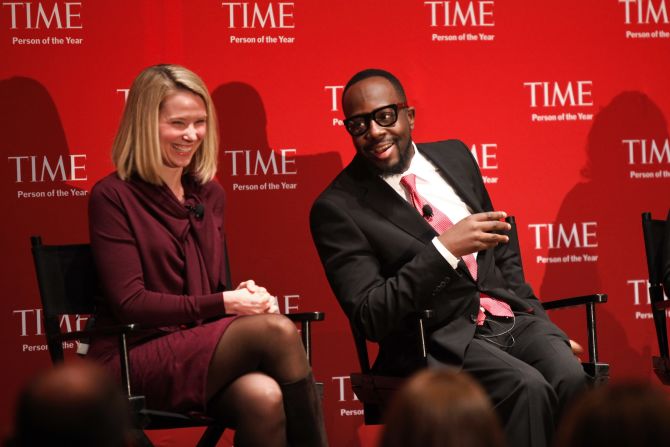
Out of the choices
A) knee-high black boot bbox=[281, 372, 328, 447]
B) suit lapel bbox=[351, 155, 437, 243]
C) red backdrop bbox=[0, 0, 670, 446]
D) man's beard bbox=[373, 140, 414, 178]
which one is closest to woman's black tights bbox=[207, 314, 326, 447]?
knee-high black boot bbox=[281, 372, 328, 447]

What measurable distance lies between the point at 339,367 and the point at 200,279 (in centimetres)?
138

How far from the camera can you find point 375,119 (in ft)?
11.9

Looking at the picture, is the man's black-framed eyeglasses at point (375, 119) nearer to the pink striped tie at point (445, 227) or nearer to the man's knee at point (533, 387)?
the pink striped tie at point (445, 227)

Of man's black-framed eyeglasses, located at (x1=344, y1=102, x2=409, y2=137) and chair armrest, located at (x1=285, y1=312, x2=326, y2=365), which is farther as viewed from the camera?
man's black-framed eyeglasses, located at (x1=344, y1=102, x2=409, y2=137)

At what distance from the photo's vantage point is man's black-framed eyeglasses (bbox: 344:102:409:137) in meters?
3.61

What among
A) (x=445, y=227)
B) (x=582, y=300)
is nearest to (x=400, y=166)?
(x=445, y=227)

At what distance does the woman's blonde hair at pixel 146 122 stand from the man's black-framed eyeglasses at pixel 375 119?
1.93ft

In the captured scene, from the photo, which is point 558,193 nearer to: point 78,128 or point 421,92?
point 421,92

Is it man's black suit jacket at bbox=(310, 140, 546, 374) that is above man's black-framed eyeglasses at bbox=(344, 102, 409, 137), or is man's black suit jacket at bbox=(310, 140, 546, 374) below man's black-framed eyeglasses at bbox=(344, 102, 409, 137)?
below

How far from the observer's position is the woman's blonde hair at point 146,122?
339 centimetres

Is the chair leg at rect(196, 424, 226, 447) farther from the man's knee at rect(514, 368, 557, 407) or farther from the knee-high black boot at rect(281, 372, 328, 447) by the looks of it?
the man's knee at rect(514, 368, 557, 407)

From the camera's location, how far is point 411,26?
4.62 metres

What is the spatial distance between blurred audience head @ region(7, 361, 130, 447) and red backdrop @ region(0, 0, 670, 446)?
11.1 ft

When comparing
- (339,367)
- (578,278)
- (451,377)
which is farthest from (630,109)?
(451,377)
